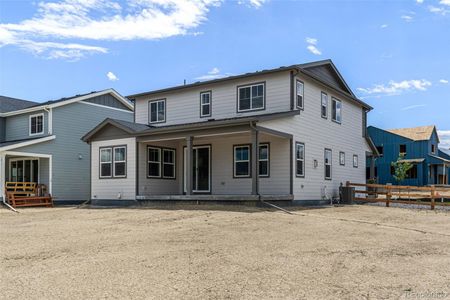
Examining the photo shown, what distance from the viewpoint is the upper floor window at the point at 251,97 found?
18.6 metres

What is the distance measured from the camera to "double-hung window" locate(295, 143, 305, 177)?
18.1 meters

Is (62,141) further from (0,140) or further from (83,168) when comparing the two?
(0,140)

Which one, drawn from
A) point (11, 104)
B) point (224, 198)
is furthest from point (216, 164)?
point (11, 104)

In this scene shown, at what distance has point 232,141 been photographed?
19.3 metres

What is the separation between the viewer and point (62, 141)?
2498 centimetres

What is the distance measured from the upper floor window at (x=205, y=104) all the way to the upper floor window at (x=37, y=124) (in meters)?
10.1

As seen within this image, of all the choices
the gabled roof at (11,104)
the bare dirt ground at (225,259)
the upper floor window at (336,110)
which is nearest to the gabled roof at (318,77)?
the upper floor window at (336,110)

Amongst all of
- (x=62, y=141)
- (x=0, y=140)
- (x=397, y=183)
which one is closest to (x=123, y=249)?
(x=62, y=141)

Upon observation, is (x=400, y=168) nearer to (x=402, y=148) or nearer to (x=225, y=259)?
(x=402, y=148)

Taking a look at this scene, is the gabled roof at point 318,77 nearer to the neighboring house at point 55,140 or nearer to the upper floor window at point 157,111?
the upper floor window at point 157,111

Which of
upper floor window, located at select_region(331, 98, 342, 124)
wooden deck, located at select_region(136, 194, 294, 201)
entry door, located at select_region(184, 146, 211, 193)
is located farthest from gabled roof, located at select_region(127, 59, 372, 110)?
wooden deck, located at select_region(136, 194, 294, 201)

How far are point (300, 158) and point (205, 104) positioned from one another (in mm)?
4981

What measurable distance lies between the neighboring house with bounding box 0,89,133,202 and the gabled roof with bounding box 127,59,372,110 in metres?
4.86

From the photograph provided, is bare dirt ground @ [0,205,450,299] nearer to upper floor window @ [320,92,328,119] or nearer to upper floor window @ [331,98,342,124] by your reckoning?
upper floor window @ [320,92,328,119]
